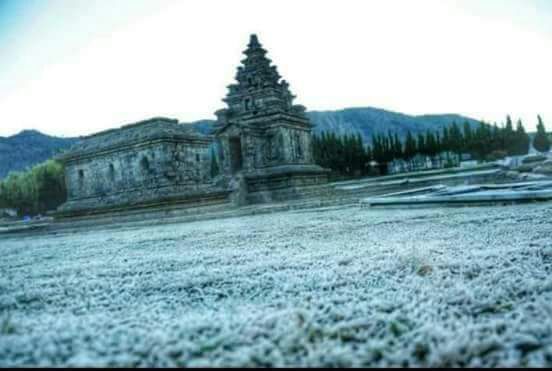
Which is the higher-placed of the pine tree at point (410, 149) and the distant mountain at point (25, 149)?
the distant mountain at point (25, 149)

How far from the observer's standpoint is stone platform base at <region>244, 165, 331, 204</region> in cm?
1884

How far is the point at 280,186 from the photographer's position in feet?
64.8

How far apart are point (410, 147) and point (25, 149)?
152225mm

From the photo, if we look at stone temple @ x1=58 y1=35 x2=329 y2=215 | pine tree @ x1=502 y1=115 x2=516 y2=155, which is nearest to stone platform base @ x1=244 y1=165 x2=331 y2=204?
stone temple @ x1=58 y1=35 x2=329 y2=215

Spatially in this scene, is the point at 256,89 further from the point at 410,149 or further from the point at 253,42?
the point at 410,149

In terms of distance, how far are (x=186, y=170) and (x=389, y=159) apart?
28742 mm

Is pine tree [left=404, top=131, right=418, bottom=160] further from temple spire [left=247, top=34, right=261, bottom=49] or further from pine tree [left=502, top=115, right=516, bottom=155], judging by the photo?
temple spire [left=247, top=34, right=261, bottom=49]

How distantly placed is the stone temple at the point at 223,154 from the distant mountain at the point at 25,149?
135159 millimetres

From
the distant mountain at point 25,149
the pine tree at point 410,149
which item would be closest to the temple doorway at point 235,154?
the pine tree at point 410,149

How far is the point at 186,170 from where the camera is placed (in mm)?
19969

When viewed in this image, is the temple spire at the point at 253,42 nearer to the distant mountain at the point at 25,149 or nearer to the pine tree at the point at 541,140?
the pine tree at the point at 541,140

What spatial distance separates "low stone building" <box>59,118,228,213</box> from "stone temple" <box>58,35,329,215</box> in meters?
0.05

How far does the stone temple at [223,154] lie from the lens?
19062mm

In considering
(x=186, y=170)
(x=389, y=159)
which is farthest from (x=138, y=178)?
(x=389, y=159)
